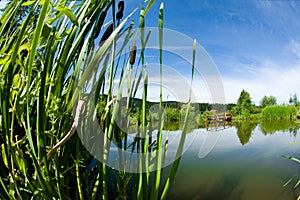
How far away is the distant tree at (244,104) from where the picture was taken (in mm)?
9728

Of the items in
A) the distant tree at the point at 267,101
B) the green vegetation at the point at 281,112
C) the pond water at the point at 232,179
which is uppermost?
the distant tree at the point at 267,101

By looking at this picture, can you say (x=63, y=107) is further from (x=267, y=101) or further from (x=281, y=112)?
(x=267, y=101)

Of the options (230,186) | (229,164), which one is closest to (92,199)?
(230,186)

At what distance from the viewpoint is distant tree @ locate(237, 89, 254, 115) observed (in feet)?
31.9

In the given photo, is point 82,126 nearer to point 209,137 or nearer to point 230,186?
point 209,137

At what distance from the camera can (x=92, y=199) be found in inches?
6.4

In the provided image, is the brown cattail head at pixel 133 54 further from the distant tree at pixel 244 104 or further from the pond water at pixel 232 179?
the distant tree at pixel 244 104

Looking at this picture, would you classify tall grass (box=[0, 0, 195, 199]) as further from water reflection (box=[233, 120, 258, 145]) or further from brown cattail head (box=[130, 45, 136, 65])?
water reflection (box=[233, 120, 258, 145])

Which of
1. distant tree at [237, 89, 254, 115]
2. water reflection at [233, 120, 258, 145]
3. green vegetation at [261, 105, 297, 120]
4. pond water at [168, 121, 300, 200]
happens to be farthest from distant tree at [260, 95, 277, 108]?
pond water at [168, 121, 300, 200]

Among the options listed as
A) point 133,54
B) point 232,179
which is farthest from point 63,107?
point 232,179

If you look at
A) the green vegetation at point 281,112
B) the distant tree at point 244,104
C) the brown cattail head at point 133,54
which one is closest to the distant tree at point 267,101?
the distant tree at point 244,104

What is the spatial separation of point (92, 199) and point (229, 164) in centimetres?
165

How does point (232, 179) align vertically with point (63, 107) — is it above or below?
below

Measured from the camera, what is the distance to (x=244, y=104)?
33.7 feet
